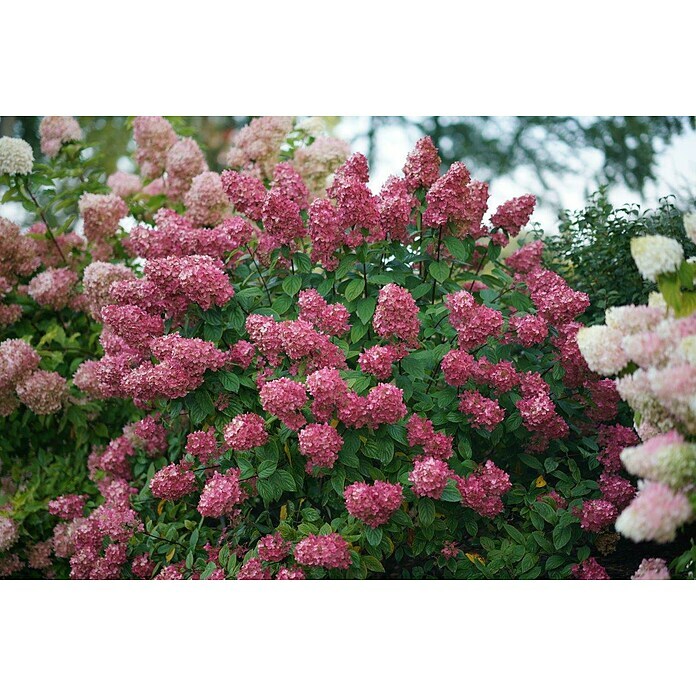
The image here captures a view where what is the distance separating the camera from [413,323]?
2.21 m

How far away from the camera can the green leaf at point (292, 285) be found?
2449mm

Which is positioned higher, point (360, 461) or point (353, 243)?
point (353, 243)

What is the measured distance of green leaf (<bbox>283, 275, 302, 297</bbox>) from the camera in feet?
8.04

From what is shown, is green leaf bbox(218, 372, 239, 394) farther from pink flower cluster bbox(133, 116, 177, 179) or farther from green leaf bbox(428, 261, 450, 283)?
pink flower cluster bbox(133, 116, 177, 179)

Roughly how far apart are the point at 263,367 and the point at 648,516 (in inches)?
49.6

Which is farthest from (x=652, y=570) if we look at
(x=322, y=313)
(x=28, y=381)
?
(x=28, y=381)

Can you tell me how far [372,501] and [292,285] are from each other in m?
0.75

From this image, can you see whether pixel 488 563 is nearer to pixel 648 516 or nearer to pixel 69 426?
pixel 648 516

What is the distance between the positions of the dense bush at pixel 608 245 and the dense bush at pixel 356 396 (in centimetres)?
21

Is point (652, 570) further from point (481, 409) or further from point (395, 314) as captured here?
point (395, 314)

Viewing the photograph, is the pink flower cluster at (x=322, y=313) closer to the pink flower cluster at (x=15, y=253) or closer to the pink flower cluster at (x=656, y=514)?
the pink flower cluster at (x=656, y=514)

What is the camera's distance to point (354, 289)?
7.93 feet

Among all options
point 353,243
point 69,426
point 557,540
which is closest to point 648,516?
point 557,540

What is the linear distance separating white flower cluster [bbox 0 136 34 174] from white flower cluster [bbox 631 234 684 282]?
236 centimetres
